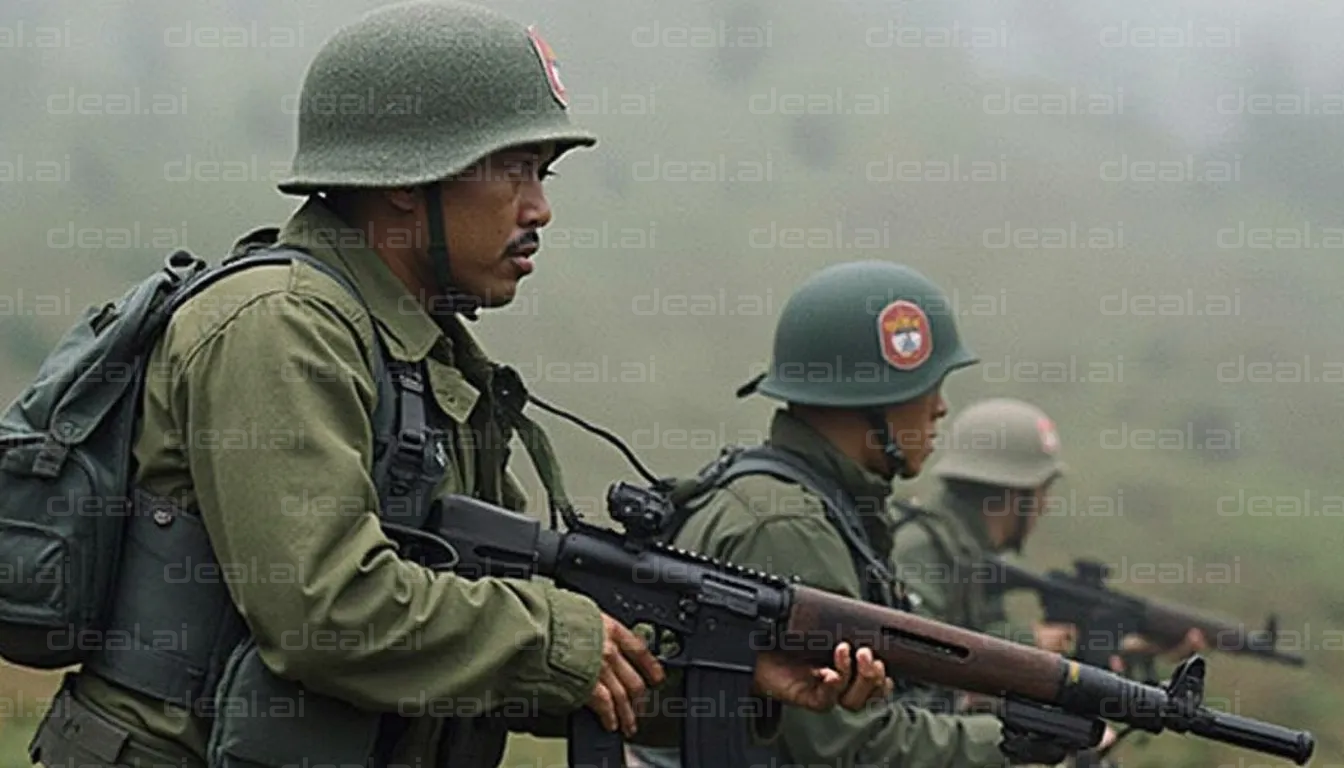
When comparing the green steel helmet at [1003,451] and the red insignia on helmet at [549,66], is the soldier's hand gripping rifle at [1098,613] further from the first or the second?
the red insignia on helmet at [549,66]

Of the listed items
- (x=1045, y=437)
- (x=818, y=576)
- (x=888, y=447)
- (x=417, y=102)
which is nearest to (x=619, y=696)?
(x=417, y=102)

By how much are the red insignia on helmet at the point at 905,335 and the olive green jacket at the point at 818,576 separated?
42cm

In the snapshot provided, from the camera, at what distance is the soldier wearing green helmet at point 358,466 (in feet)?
8.64

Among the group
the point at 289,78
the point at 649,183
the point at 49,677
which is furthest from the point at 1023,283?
the point at 49,677

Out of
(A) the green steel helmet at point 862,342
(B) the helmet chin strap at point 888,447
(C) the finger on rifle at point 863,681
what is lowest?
(C) the finger on rifle at point 863,681

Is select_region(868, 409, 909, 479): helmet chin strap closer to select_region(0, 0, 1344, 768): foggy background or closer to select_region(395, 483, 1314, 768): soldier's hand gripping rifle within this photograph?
select_region(395, 483, 1314, 768): soldier's hand gripping rifle

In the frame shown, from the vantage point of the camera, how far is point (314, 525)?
2.61m

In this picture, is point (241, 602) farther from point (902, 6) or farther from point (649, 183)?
point (902, 6)

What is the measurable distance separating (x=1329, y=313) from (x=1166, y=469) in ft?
6.80

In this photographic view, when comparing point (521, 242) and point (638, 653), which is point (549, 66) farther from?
point (638, 653)

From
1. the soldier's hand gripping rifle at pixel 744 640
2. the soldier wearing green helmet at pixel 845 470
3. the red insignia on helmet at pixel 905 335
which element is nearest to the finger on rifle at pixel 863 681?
the soldier's hand gripping rifle at pixel 744 640

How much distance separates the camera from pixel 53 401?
2785 mm

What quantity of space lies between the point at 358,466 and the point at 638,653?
526 mm

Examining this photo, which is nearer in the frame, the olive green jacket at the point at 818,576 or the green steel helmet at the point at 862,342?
the olive green jacket at the point at 818,576
